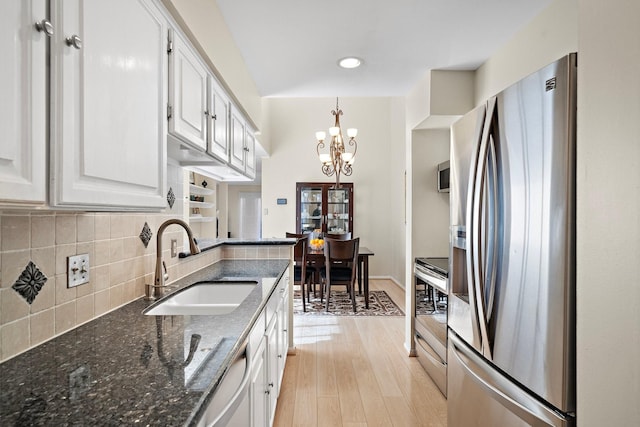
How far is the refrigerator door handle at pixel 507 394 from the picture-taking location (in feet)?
3.82

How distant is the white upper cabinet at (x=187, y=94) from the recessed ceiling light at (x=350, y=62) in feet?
3.68

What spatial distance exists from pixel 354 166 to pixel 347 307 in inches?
115

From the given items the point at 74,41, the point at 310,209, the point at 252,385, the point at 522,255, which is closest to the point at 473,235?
the point at 522,255

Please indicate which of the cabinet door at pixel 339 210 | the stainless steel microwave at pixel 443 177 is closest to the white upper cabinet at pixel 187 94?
the stainless steel microwave at pixel 443 177

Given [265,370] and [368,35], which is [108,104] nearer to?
[265,370]

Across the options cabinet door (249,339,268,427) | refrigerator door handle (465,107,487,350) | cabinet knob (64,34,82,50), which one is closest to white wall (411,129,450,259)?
refrigerator door handle (465,107,487,350)

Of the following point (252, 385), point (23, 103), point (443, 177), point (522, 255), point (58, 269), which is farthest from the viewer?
point (443, 177)

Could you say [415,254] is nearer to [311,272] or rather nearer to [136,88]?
[311,272]

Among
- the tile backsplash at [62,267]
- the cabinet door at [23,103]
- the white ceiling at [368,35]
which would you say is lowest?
the tile backsplash at [62,267]

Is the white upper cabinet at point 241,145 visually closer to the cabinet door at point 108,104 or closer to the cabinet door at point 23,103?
the cabinet door at point 108,104

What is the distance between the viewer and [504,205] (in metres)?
1.36

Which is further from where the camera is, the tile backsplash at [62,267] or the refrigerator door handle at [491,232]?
the refrigerator door handle at [491,232]

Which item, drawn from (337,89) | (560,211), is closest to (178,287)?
(560,211)

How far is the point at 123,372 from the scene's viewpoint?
2.83 ft
